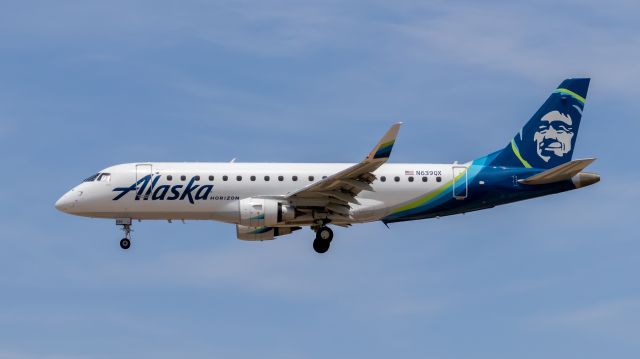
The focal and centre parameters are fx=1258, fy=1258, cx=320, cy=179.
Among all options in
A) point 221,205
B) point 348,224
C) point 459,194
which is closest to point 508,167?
point 459,194

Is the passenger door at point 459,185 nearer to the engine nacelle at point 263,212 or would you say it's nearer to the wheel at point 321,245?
the wheel at point 321,245

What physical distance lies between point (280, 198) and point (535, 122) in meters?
14.3

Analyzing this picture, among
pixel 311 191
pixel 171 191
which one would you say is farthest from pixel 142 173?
pixel 311 191

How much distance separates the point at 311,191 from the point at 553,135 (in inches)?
539

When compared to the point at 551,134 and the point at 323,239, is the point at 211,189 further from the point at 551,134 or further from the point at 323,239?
the point at 551,134

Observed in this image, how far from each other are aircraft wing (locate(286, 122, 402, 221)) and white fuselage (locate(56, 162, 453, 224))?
0.90 meters

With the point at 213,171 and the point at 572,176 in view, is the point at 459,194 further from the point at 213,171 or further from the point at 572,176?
the point at 213,171

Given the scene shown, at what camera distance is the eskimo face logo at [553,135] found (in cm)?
6359

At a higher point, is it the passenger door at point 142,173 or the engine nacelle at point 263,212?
the passenger door at point 142,173

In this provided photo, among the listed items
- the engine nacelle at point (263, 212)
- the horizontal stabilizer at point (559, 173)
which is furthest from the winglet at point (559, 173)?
the engine nacelle at point (263, 212)

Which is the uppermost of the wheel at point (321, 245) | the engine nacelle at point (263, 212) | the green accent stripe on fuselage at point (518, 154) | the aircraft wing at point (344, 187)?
the green accent stripe on fuselage at point (518, 154)

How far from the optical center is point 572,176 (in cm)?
6109

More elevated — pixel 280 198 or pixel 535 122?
pixel 535 122

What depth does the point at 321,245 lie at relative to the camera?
200 feet
